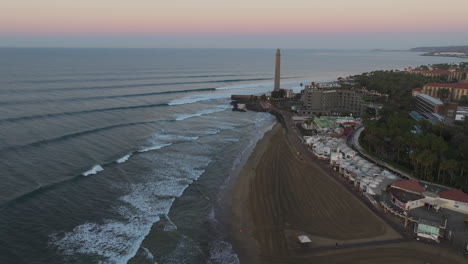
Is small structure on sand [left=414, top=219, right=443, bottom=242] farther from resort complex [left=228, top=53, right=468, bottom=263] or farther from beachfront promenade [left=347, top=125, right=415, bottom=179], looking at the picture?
beachfront promenade [left=347, top=125, right=415, bottom=179]

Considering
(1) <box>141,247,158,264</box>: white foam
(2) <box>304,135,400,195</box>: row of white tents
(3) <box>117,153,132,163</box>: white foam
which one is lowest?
(1) <box>141,247,158,264</box>: white foam

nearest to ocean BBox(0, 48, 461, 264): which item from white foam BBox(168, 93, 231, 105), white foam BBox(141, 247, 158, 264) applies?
white foam BBox(141, 247, 158, 264)

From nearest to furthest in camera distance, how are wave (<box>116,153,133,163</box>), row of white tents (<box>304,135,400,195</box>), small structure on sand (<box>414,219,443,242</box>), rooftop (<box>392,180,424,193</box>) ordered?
1. small structure on sand (<box>414,219,443,242</box>)
2. rooftop (<box>392,180,424,193</box>)
3. row of white tents (<box>304,135,400,195</box>)
4. wave (<box>116,153,133,163</box>)

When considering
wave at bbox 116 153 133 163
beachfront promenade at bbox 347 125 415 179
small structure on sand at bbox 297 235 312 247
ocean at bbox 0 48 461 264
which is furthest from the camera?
wave at bbox 116 153 133 163

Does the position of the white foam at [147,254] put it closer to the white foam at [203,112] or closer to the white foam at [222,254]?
the white foam at [222,254]

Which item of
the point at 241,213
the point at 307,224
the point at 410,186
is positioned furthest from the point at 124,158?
the point at 410,186

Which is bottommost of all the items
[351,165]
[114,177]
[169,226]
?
[169,226]

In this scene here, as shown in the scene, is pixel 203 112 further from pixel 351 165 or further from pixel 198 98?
pixel 351 165
